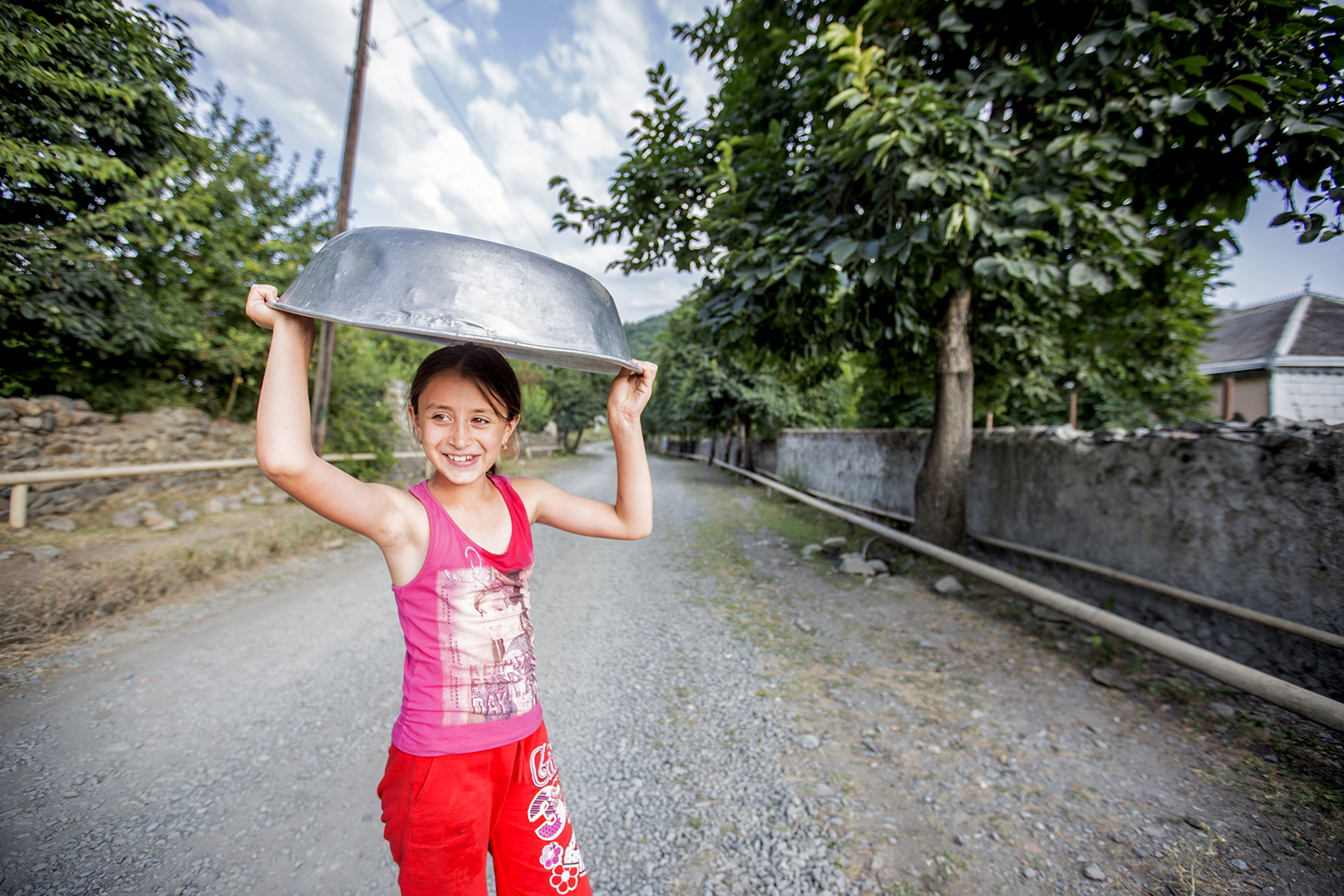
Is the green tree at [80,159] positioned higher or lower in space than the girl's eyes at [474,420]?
higher

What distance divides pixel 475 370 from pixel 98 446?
842 cm

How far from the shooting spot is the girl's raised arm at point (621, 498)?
1.46m

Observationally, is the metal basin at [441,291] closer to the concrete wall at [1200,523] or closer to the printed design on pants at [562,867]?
the printed design on pants at [562,867]

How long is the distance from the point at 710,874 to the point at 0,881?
7.72ft

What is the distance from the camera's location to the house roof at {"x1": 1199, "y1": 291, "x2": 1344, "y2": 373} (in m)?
A: 13.2

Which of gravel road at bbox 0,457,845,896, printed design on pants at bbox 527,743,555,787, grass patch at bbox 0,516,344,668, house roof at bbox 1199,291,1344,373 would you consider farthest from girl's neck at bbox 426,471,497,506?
house roof at bbox 1199,291,1344,373

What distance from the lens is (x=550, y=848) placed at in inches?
47.2

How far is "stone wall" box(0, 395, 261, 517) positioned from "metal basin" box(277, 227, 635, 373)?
585 cm

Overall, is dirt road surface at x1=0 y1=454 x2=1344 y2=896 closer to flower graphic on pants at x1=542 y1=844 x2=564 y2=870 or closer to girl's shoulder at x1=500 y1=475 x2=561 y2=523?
flower graphic on pants at x1=542 y1=844 x2=564 y2=870

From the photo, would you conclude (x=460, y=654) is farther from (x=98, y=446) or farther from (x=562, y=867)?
(x=98, y=446)

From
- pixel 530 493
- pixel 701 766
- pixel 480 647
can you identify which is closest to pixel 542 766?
pixel 480 647

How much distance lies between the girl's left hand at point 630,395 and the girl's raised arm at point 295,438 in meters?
0.61

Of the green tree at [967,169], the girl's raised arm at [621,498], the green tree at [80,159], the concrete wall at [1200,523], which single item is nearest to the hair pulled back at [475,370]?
the girl's raised arm at [621,498]

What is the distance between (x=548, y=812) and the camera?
1232 millimetres
